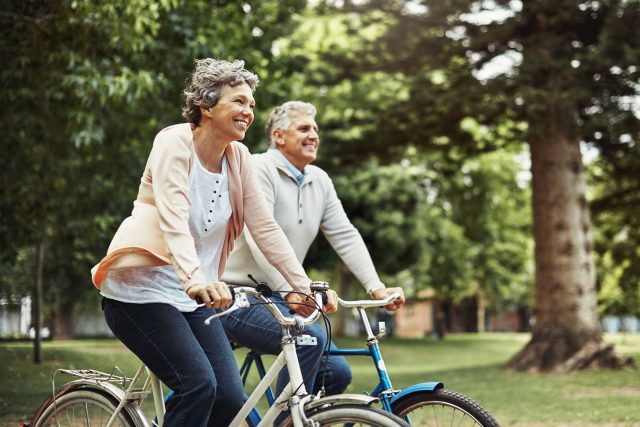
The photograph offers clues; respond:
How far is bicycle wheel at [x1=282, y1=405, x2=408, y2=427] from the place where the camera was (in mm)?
3100

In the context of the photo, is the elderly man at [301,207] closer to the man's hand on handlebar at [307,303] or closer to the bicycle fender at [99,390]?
the man's hand on handlebar at [307,303]

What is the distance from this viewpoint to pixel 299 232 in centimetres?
493

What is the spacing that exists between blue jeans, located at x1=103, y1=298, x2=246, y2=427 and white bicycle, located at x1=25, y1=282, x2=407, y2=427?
101mm

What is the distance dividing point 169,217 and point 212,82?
1.87 feet

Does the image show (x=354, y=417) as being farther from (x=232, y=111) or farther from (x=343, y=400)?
(x=232, y=111)


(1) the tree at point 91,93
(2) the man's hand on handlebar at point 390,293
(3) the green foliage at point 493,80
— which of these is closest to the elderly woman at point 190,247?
(2) the man's hand on handlebar at point 390,293

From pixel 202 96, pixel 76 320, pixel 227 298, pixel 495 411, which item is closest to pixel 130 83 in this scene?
pixel 495 411

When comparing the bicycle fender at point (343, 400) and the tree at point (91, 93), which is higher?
the tree at point (91, 93)

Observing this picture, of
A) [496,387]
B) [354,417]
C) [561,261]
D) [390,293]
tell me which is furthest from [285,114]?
[561,261]

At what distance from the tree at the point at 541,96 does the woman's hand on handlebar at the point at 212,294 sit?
1203 cm

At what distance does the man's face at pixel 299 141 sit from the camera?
4941 millimetres

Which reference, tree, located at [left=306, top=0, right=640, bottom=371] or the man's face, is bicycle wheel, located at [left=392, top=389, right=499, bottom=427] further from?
tree, located at [left=306, top=0, right=640, bottom=371]

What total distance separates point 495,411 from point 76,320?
22.3 meters

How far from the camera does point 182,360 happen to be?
3516 millimetres
